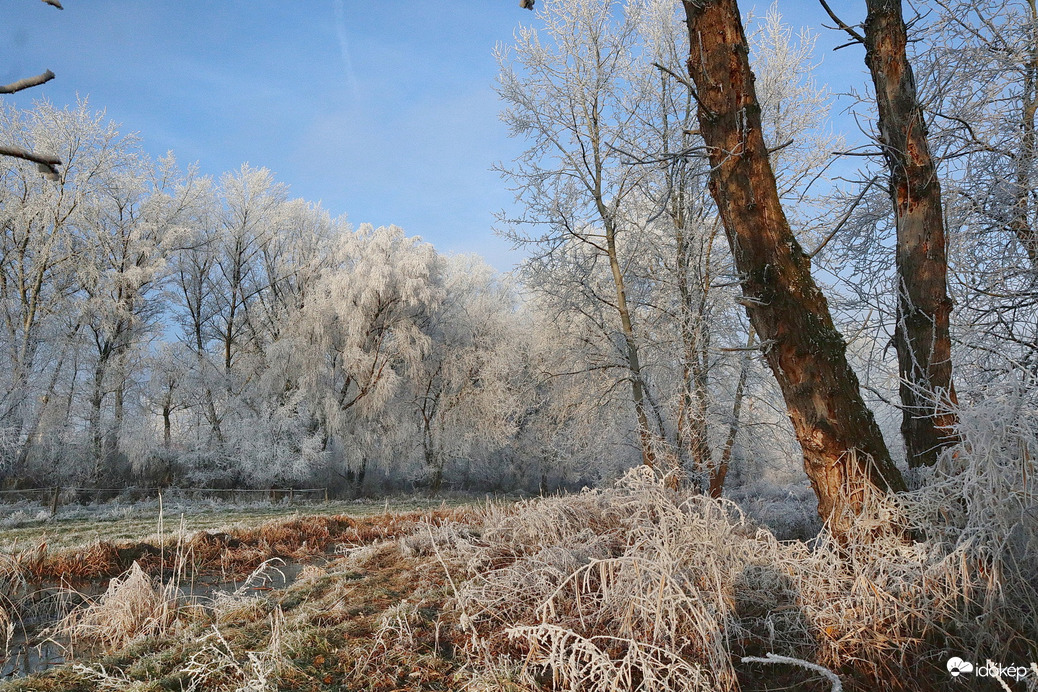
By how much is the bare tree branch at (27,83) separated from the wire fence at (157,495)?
49.3 ft

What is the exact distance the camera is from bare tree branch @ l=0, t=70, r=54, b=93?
1.62m

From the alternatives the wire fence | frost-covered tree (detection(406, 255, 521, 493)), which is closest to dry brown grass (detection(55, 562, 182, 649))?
the wire fence

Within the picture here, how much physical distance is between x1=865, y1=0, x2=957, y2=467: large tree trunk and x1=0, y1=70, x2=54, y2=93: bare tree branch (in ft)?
14.1

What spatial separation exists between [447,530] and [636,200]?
7.27 metres

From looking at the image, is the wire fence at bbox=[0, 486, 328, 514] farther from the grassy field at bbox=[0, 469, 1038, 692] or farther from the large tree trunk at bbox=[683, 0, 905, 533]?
the large tree trunk at bbox=[683, 0, 905, 533]

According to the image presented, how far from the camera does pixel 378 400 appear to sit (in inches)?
802

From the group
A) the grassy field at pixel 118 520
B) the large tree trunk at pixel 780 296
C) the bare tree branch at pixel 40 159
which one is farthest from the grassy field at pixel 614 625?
the grassy field at pixel 118 520

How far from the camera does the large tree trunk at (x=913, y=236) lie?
3.64 m

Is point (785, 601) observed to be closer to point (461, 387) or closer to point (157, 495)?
point (157, 495)

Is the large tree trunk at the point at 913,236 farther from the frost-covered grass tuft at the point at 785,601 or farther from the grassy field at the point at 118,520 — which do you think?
the grassy field at the point at 118,520

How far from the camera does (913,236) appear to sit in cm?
382

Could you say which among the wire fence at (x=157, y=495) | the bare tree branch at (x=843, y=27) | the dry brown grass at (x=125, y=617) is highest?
the bare tree branch at (x=843, y=27)

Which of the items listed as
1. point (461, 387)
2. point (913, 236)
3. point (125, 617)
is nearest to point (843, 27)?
point (913, 236)

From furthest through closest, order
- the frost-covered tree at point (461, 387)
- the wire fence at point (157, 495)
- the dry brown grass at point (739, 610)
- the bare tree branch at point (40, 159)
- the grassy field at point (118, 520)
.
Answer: the frost-covered tree at point (461, 387)
the wire fence at point (157, 495)
the grassy field at point (118, 520)
the dry brown grass at point (739, 610)
the bare tree branch at point (40, 159)
